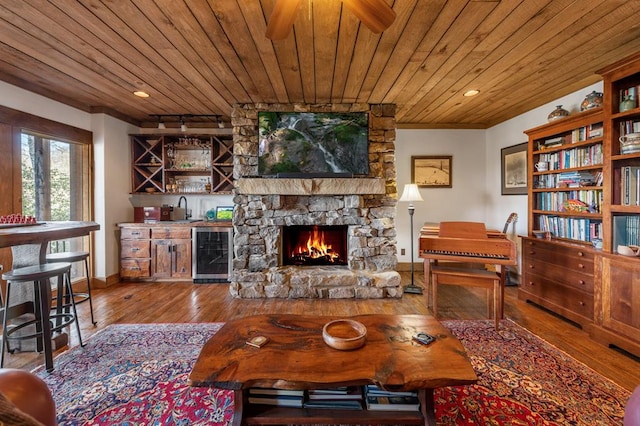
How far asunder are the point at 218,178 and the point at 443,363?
4117 millimetres

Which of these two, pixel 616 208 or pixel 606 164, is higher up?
pixel 606 164

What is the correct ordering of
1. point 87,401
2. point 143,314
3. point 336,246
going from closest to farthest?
point 87,401 < point 143,314 < point 336,246

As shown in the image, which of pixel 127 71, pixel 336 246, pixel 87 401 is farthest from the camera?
pixel 336 246

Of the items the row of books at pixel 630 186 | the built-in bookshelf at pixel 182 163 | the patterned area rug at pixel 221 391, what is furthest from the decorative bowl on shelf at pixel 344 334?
the built-in bookshelf at pixel 182 163

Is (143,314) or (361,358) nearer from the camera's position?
(361,358)

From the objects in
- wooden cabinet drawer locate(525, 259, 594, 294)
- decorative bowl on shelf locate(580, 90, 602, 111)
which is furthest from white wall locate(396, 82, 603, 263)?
decorative bowl on shelf locate(580, 90, 602, 111)

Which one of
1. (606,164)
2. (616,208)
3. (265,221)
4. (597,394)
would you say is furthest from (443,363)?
(265,221)

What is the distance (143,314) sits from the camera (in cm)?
292

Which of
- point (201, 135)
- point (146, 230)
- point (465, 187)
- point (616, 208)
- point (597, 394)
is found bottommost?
point (597, 394)

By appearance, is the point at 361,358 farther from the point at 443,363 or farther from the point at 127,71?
the point at 127,71

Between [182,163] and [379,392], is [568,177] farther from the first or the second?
[182,163]

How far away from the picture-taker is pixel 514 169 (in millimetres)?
4051

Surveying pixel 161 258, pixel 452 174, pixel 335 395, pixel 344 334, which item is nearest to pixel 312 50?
pixel 344 334

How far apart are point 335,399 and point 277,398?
11.2 inches
